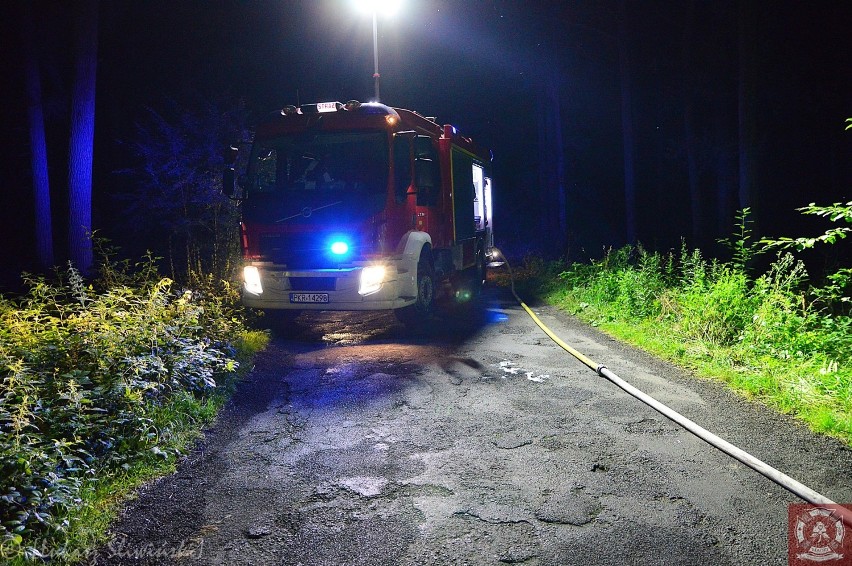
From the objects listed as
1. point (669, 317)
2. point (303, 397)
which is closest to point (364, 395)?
point (303, 397)

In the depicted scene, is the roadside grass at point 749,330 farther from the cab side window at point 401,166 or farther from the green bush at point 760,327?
the cab side window at point 401,166

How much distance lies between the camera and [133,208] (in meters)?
22.7

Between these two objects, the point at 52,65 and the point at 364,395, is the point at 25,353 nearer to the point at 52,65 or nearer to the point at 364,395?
the point at 364,395

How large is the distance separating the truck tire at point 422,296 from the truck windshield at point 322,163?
5.72 feet

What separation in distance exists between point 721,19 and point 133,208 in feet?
73.5

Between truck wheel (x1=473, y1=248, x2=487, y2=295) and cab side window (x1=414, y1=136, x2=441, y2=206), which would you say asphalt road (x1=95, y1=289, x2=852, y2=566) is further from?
truck wheel (x1=473, y1=248, x2=487, y2=295)

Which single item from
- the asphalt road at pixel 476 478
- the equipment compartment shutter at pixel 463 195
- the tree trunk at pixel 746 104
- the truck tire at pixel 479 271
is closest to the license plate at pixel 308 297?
the asphalt road at pixel 476 478

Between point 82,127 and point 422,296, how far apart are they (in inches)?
385

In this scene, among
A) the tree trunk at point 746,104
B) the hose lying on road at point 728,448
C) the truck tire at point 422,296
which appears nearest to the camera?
the hose lying on road at point 728,448

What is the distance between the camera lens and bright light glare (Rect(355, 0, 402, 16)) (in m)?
17.3

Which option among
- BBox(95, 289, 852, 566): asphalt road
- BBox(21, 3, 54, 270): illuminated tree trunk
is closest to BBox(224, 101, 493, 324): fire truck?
BBox(95, 289, 852, 566): asphalt road

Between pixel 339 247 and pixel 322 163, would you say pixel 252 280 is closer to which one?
pixel 339 247

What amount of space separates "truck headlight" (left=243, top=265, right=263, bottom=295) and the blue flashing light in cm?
133

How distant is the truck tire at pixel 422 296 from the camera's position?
10266mm
